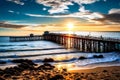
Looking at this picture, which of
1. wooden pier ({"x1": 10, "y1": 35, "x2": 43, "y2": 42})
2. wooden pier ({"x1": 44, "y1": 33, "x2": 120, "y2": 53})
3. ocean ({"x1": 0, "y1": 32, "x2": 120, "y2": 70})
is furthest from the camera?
wooden pier ({"x1": 10, "y1": 35, "x2": 43, "y2": 42})

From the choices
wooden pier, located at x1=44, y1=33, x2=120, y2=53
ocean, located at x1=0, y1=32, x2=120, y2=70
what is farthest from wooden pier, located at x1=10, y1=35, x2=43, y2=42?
ocean, located at x1=0, y1=32, x2=120, y2=70

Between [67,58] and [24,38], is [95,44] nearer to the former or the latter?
[67,58]

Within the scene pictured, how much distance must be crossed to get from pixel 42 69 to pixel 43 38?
213 ft

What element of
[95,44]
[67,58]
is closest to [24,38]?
[95,44]

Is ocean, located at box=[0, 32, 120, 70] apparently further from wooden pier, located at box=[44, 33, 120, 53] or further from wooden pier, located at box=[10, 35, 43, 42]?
wooden pier, located at box=[10, 35, 43, 42]

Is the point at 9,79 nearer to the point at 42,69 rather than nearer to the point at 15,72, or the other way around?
the point at 15,72

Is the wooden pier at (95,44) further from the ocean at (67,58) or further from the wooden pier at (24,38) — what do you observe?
the wooden pier at (24,38)

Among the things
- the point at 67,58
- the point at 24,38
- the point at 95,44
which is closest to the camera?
the point at 67,58

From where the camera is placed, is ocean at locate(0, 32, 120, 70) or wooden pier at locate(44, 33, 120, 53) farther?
wooden pier at locate(44, 33, 120, 53)

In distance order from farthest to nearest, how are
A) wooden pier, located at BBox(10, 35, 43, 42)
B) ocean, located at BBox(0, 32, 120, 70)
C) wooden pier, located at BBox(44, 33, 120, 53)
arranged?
wooden pier, located at BBox(10, 35, 43, 42) → wooden pier, located at BBox(44, 33, 120, 53) → ocean, located at BBox(0, 32, 120, 70)

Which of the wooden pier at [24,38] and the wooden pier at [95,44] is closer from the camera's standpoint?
the wooden pier at [95,44]

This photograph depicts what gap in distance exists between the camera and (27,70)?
1533 centimetres

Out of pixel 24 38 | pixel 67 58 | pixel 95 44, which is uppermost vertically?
pixel 95 44

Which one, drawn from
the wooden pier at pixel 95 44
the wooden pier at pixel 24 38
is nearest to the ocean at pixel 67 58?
the wooden pier at pixel 95 44
